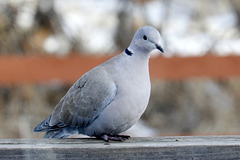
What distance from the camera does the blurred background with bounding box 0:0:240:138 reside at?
4.02m

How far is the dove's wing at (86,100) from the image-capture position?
1.25 m

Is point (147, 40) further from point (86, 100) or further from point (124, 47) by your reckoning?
point (124, 47)

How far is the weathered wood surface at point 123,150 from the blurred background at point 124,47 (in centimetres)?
279

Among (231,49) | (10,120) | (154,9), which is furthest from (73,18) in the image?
(231,49)

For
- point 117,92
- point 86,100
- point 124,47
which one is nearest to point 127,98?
point 117,92

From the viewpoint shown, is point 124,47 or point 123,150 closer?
point 123,150

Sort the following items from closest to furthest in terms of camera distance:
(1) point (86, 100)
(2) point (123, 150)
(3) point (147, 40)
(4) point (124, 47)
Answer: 1. (2) point (123, 150)
2. (3) point (147, 40)
3. (1) point (86, 100)
4. (4) point (124, 47)

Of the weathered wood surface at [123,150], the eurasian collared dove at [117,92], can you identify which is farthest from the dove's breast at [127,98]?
the weathered wood surface at [123,150]

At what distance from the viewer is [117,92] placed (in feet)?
4.04

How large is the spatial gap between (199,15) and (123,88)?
3.75m

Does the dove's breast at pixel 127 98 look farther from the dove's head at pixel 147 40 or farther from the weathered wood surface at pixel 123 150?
the weathered wood surface at pixel 123 150

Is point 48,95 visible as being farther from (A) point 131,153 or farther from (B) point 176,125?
(A) point 131,153

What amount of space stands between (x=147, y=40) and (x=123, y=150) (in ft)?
1.16

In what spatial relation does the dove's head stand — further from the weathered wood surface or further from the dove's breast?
the weathered wood surface
